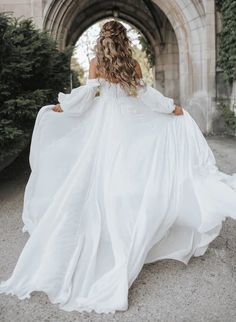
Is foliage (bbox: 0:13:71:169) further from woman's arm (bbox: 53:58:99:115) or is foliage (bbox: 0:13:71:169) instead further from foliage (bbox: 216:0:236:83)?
foliage (bbox: 216:0:236:83)

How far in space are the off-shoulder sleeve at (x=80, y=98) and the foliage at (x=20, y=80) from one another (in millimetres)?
1506

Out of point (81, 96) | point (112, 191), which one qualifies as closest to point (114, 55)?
point (81, 96)

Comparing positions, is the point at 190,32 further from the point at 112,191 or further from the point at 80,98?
the point at 112,191

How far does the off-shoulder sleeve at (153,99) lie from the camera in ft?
10.3

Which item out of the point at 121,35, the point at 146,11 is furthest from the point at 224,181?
the point at 146,11

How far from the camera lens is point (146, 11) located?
1473cm

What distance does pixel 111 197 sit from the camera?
2830 millimetres

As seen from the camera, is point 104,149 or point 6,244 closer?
point 104,149

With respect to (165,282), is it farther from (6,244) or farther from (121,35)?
(121,35)

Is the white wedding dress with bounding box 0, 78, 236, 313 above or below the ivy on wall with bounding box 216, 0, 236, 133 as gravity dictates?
below

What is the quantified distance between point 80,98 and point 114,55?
0.39m

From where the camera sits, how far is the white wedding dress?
2.65 m

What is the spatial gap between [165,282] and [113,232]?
0.52m

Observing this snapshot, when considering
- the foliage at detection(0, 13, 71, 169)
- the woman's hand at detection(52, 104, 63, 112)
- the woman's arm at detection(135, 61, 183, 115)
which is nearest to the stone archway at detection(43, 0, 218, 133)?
the foliage at detection(0, 13, 71, 169)
